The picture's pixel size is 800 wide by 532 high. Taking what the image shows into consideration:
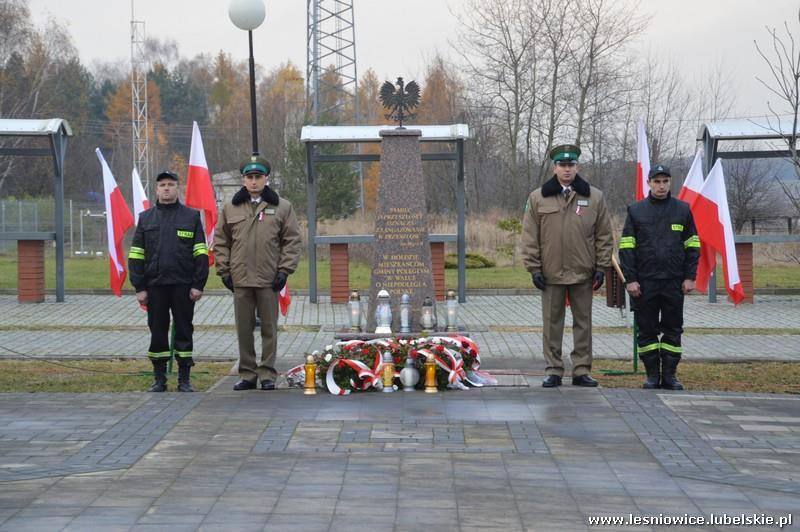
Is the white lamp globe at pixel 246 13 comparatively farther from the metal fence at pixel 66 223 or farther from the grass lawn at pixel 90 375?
the metal fence at pixel 66 223

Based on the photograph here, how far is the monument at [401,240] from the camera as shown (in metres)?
13.1

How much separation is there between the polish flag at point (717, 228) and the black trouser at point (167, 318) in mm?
5622

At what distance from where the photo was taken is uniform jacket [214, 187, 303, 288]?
1098 centimetres

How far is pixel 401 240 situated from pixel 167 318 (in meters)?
3.00

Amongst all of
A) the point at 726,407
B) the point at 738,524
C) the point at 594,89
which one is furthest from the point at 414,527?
the point at 594,89

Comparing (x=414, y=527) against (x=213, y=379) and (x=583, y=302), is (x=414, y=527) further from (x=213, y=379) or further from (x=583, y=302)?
(x=213, y=379)

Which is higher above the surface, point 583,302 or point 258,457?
point 583,302

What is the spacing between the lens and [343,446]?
26.8 ft

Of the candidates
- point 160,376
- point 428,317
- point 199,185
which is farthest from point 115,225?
point 428,317

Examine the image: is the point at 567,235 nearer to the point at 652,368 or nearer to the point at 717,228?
the point at 652,368

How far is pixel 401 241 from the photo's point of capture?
13102mm

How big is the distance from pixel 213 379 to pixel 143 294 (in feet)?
4.94

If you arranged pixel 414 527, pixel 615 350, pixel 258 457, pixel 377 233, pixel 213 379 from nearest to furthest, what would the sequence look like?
pixel 414 527, pixel 258 457, pixel 213 379, pixel 377 233, pixel 615 350

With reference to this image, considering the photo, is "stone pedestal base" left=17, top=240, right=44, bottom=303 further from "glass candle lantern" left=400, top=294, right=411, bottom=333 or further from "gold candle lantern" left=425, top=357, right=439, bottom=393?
"gold candle lantern" left=425, top=357, right=439, bottom=393
